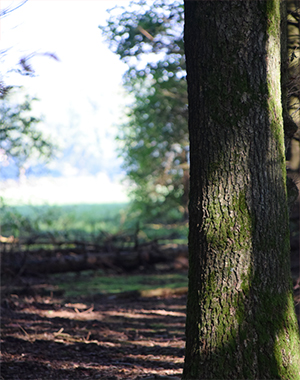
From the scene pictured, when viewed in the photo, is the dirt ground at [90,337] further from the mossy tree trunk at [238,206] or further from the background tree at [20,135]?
the background tree at [20,135]

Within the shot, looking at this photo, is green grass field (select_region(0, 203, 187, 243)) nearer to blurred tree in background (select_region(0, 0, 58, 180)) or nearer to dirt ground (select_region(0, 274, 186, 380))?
blurred tree in background (select_region(0, 0, 58, 180))

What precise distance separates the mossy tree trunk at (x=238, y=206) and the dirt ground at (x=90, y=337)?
42.8 inches

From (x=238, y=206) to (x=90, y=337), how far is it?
2973mm

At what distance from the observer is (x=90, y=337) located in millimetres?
4797

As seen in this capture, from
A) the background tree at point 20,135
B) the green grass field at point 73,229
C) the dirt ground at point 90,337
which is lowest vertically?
the dirt ground at point 90,337

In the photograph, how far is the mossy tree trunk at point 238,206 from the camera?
2.65 m

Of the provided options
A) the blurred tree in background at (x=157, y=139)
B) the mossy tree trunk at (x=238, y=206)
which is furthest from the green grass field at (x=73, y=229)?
the mossy tree trunk at (x=238, y=206)

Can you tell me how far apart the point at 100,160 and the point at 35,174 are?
58406 mm

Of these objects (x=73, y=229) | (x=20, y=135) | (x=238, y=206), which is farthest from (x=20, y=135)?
(x=238, y=206)

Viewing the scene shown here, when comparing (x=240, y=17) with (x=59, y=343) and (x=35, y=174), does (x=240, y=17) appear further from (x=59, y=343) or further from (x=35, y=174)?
(x=35, y=174)

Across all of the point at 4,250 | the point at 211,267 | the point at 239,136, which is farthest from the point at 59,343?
the point at 4,250

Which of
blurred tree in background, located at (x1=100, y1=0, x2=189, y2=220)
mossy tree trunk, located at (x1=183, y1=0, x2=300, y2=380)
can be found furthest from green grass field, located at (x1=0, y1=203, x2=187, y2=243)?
mossy tree trunk, located at (x1=183, y1=0, x2=300, y2=380)

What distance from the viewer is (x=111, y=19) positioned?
836 cm

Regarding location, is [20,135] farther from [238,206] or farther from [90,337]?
[238,206]
